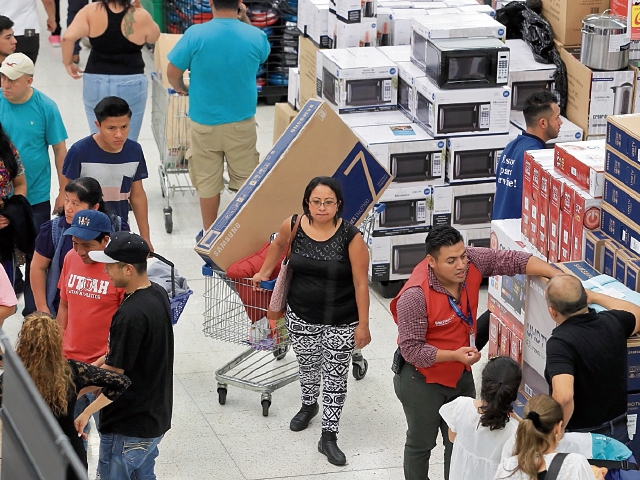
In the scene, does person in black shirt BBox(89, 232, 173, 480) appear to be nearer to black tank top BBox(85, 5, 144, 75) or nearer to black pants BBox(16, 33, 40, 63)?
black tank top BBox(85, 5, 144, 75)

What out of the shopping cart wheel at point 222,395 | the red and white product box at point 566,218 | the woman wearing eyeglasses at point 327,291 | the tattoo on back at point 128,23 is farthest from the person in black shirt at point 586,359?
the tattoo on back at point 128,23

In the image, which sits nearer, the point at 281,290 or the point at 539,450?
the point at 539,450

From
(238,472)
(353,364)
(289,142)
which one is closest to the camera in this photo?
(238,472)

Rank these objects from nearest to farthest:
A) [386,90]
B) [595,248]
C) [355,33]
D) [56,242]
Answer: [595,248], [56,242], [386,90], [355,33]

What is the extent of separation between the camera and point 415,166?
8.22 metres

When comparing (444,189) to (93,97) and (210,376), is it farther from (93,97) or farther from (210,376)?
(93,97)

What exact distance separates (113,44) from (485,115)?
3.13m

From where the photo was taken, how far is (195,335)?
783 centimetres

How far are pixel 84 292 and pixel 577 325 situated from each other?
7.83 ft

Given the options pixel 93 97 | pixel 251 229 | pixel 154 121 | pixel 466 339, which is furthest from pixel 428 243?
pixel 154 121

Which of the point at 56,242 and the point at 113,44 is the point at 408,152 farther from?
the point at 56,242

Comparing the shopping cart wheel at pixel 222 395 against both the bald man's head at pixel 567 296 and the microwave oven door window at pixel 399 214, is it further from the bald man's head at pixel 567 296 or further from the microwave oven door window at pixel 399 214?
the bald man's head at pixel 567 296

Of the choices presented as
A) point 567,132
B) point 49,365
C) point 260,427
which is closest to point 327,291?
point 260,427

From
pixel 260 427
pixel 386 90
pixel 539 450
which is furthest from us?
pixel 386 90
